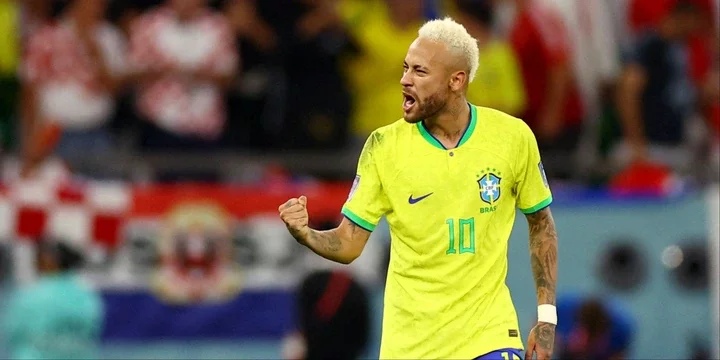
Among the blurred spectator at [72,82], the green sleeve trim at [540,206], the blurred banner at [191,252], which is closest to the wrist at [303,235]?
the green sleeve trim at [540,206]

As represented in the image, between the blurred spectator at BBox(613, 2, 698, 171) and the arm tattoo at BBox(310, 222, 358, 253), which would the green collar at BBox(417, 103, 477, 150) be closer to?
the arm tattoo at BBox(310, 222, 358, 253)

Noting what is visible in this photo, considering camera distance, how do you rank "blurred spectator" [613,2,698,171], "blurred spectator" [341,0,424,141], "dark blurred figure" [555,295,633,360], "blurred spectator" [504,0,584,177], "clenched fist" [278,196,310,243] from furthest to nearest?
"blurred spectator" [504,0,584,177], "blurred spectator" [613,2,698,171], "blurred spectator" [341,0,424,141], "dark blurred figure" [555,295,633,360], "clenched fist" [278,196,310,243]

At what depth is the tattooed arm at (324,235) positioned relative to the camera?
22.3 feet

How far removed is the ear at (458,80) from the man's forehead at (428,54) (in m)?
0.09

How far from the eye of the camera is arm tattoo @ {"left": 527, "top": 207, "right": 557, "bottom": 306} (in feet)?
23.8

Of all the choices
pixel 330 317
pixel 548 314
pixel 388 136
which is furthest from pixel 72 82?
pixel 548 314

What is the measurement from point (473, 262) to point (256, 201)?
5.33 m

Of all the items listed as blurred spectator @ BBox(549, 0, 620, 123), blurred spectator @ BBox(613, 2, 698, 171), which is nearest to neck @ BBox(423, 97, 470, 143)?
blurred spectator @ BBox(613, 2, 698, 171)

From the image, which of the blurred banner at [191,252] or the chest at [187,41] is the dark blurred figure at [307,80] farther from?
the blurred banner at [191,252]

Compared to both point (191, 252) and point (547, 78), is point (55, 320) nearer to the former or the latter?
point (191, 252)

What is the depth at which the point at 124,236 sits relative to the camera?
39.6 ft

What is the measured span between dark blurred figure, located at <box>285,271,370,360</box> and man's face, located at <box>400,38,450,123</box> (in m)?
3.17

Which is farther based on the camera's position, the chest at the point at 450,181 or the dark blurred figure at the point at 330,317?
the dark blurred figure at the point at 330,317

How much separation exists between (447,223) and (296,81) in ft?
19.5
